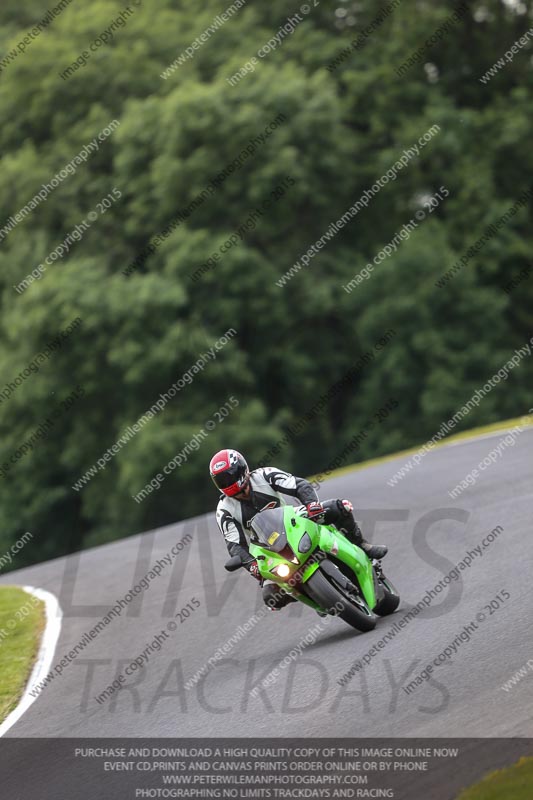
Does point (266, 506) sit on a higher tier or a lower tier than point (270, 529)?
lower

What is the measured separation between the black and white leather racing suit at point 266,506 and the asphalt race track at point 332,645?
831 mm

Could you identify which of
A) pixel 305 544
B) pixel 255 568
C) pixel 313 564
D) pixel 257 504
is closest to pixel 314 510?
pixel 305 544

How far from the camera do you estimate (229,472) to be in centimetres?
858

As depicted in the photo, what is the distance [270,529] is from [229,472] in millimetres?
517

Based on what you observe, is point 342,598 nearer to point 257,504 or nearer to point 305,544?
point 305,544

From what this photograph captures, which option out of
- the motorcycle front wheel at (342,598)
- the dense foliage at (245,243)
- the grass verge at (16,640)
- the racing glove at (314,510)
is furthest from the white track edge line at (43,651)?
the dense foliage at (245,243)

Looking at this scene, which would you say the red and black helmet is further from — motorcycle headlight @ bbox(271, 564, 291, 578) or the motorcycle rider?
motorcycle headlight @ bbox(271, 564, 291, 578)

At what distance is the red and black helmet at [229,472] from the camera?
8.59 meters

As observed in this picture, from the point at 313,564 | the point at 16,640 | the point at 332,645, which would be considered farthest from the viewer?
the point at 16,640

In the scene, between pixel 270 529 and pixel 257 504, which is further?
pixel 257 504

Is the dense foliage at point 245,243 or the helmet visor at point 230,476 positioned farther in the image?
the dense foliage at point 245,243

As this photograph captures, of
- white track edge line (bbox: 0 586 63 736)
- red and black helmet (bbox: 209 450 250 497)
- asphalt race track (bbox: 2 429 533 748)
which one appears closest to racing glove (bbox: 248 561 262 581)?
red and black helmet (bbox: 209 450 250 497)

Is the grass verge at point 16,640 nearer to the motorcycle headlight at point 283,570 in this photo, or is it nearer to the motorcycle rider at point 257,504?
the motorcycle rider at point 257,504
